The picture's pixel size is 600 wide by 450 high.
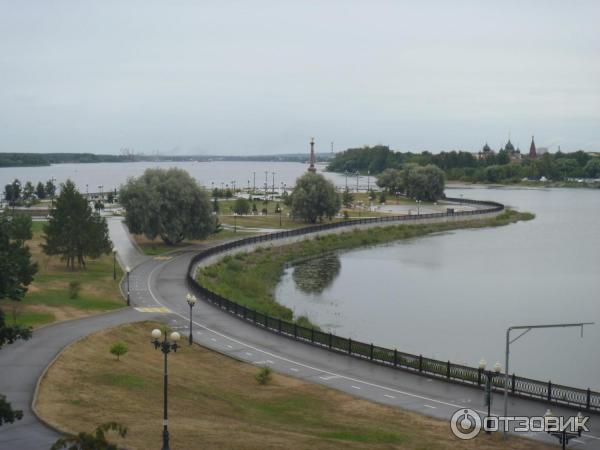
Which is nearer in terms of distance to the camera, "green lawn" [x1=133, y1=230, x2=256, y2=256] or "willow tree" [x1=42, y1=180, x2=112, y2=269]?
"willow tree" [x1=42, y1=180, x2=112, y2=269]

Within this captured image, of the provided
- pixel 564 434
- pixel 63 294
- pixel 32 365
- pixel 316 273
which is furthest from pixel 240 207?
pixel 564 434

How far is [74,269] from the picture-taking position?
185ft

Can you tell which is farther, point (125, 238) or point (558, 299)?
point (125, 238)

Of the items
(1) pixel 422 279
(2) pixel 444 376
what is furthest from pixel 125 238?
(2) pixel 444 376

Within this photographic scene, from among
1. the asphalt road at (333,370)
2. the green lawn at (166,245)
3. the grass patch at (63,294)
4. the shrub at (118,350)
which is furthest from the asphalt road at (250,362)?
the green lawn at (166,245)

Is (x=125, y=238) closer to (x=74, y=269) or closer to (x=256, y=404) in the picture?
(x=74, y=269)

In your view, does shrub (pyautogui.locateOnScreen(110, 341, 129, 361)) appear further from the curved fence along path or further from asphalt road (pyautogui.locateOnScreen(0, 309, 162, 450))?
the curved fence along path

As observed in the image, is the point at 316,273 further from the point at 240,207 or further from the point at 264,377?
the point at 264,377

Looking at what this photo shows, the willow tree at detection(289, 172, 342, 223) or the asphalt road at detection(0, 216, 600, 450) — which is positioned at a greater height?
the willow tree at detection(289, 172, 342, 223)

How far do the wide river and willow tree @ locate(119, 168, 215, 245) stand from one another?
10.8m

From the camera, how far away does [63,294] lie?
150ft

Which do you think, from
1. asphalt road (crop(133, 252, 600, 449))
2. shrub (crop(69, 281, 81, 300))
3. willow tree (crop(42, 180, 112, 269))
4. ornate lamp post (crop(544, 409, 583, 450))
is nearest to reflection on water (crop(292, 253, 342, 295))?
willow tree (crop(42, 180, 112, 269))

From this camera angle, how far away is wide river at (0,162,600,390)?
1593 inches

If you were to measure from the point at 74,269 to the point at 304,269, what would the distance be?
23.1 m
